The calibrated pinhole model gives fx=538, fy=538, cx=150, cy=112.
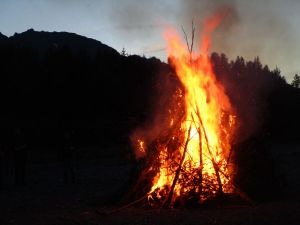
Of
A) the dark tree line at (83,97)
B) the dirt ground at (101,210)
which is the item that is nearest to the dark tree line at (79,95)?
the dark tree line at (83,97)

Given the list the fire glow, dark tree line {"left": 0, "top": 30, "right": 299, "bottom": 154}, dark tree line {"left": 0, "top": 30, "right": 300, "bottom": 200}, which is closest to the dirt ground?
the fire glow

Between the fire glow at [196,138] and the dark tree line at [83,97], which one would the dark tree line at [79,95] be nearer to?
the dark tree line at [83,97]

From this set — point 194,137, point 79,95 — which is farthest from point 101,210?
point 79,95

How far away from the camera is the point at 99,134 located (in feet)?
111

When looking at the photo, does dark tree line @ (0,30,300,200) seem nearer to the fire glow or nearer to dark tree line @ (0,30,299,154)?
dark tree line @ (0,30,299,154)

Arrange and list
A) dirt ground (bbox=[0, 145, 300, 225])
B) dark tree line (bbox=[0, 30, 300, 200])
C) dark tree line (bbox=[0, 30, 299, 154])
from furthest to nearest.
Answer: dark tree line (bbox=[0, 30, 299, 154]), dark tree line (bbox=[0, 30, 300, 200]), dirt ground (bbox=[0, 145, 300, 225])

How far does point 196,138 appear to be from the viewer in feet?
36.2

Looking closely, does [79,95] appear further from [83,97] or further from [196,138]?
[196,138]

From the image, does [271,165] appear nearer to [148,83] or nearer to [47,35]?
[148,83]

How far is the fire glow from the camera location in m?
10.5

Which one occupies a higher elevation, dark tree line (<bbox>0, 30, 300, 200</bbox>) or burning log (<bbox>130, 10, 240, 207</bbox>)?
dark tree line (<bbox>0, 30, 300, 200</bbox>)

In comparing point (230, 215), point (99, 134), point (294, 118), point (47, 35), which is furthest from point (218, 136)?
point (47, 35)

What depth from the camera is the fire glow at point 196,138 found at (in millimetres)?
10492

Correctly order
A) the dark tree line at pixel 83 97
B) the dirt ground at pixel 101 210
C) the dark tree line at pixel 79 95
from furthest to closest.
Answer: the dark tree line at pixel 79 95, the dark tree line at pixel 83 97, the dirt ground at pixel 101 210
